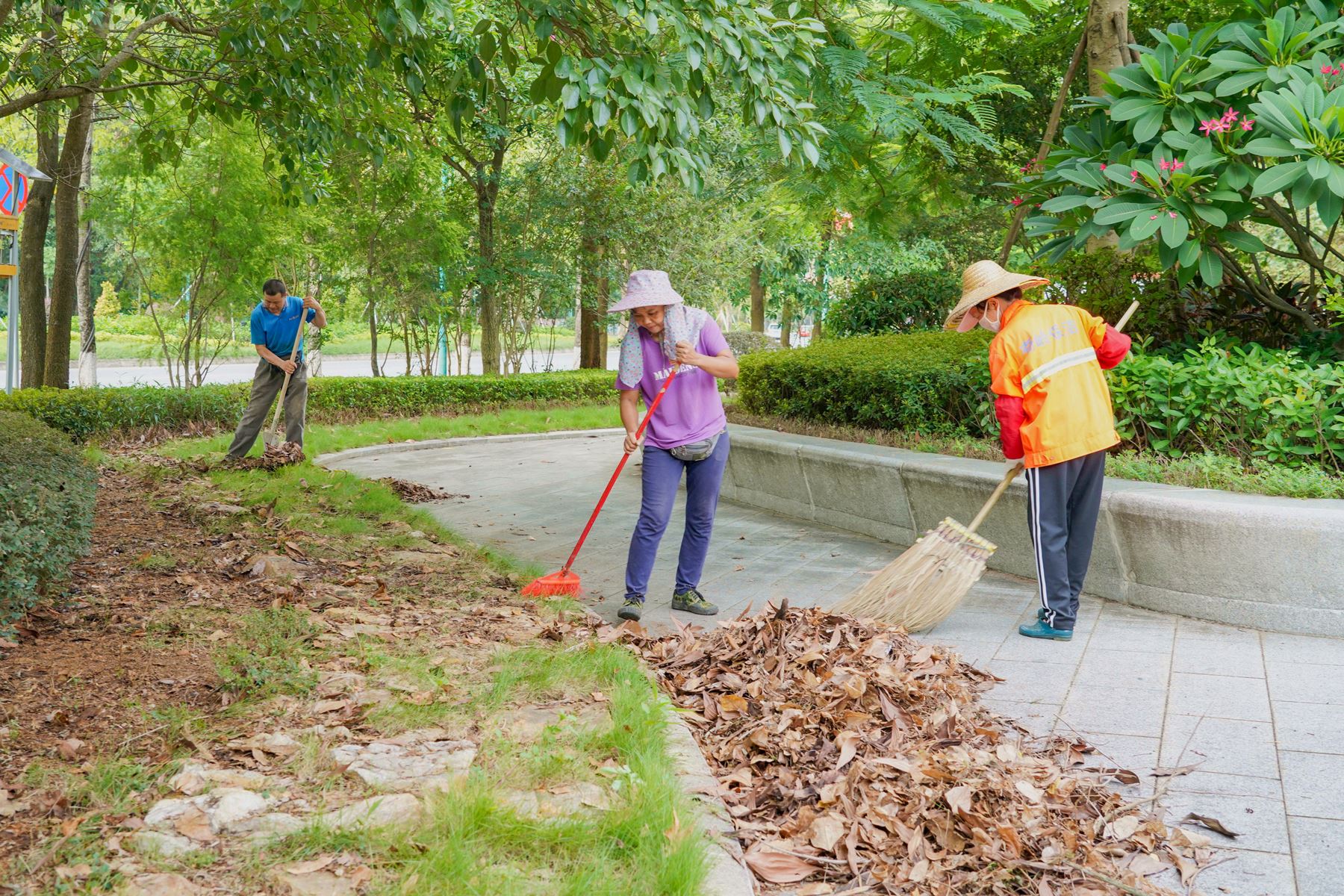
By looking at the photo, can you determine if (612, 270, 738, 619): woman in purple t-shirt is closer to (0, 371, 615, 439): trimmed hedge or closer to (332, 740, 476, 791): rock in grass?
(332, 740, 476, 791): rock in grass

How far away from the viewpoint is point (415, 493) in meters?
9.20

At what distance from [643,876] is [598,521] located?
18.1 ft

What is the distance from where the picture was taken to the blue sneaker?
16.2ft

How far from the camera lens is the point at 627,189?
17.9 metres

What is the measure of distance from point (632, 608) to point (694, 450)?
0.85m

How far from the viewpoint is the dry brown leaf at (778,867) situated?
2838 mm

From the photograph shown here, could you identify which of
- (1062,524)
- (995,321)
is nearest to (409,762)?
(1062,524)

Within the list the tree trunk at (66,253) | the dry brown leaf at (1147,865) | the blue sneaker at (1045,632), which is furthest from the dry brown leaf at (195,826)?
the tree trunk at (66,253)

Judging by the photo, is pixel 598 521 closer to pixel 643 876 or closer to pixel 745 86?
pixel 745 86

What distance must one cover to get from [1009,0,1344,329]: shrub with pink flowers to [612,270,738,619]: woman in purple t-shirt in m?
2.19

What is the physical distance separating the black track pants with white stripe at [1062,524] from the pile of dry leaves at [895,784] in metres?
0.75

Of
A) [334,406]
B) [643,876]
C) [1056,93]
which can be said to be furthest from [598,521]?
[334,406]

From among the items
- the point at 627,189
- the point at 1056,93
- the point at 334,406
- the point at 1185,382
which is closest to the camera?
the point at 1185,382

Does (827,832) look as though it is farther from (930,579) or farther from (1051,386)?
(1051,386)
